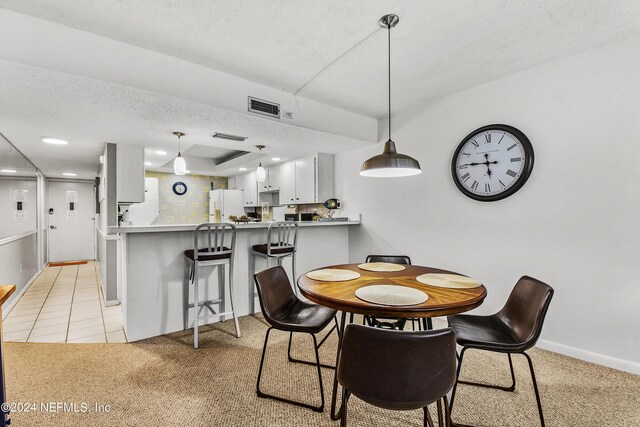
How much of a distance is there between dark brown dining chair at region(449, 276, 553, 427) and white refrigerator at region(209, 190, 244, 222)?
18.1 feet

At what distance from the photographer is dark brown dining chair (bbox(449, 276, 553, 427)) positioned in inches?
60.7

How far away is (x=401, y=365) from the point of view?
1.07m

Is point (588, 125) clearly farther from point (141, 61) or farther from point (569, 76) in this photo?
point (141, 61)

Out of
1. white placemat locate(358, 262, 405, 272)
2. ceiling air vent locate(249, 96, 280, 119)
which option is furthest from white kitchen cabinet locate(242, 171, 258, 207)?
white placemat locate(358, 262, 405, 272)

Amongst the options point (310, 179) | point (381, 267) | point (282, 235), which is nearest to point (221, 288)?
point (282, 235)

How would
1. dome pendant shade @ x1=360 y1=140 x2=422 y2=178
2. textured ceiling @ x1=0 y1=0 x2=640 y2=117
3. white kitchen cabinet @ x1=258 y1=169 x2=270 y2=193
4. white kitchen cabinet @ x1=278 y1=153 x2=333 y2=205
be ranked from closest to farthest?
textured ceiling @ x1=0 y1=0 x2=640 y2=117, dome pendant shade @ x1=360 y1=140 x2=422 y2=178, white kitchen cabinet @ x1=278 y1=153 x2=333 y2=205, white kitchen cabinet @ x1=258 y1=169 x2=270 y2=193

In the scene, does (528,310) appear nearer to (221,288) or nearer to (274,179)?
(221,288)

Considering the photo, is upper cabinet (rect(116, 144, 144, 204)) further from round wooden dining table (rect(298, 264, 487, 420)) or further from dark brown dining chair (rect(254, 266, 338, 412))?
round wooden dining table (rect(298, 264, 487, 420))

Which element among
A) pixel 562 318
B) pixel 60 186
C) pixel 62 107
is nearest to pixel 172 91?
pixel 62 107

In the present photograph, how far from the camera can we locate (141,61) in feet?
7.38

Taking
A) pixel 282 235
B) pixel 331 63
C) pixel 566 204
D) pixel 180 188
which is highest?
pixel 331 63

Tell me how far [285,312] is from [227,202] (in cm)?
496

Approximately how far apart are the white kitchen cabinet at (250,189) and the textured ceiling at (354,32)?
3.62 meters

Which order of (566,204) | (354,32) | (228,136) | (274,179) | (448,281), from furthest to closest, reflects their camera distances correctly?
1. (274,179)
2. (228,136)
3. (566,204)
4. (354,32)
5. (448,281)
